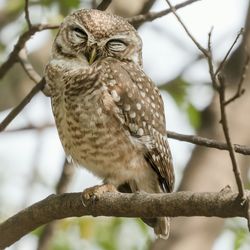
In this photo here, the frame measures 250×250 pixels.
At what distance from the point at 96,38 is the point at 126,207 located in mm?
1517

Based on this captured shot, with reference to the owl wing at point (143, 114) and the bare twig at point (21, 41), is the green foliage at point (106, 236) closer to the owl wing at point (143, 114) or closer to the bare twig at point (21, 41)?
the owl wing at point (143, 114)

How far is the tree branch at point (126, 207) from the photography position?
137 inches

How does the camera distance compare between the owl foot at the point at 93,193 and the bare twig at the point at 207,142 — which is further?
the owl foot at the point at 93,193

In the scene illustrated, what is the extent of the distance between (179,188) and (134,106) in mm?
1257

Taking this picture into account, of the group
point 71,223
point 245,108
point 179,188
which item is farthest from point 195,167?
point 71,223

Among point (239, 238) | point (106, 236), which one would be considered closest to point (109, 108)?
point (239, 238)

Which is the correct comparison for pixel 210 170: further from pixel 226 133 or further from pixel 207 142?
pixel 226 133

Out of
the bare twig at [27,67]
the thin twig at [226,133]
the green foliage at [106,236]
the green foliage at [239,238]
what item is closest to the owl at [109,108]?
the bare twig at [27,67]

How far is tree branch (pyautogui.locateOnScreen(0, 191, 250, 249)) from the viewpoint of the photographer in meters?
3.48

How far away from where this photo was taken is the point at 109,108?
492 centimetres

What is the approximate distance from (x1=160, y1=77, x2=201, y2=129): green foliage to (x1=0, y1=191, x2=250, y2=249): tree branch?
2.19 meters

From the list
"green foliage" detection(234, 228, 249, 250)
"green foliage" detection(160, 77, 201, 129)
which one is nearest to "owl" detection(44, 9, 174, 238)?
"green foliage" detection(234, 228, 249, 250)

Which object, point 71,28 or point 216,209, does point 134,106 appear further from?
point 216,209

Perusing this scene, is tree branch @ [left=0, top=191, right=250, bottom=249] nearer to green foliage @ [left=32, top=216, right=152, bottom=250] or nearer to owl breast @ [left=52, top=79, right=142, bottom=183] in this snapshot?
owl breast @ [left=52, top=79, right=142, bottom=183]
